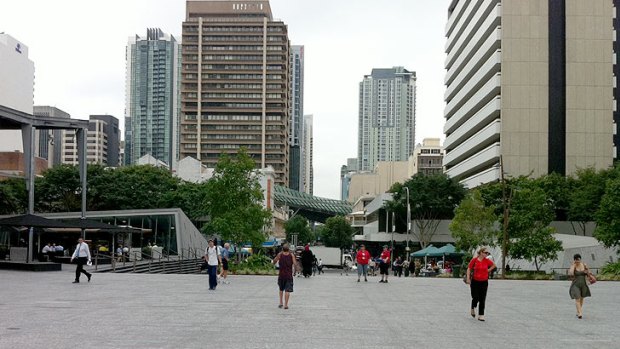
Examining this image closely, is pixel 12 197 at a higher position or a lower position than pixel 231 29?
lower

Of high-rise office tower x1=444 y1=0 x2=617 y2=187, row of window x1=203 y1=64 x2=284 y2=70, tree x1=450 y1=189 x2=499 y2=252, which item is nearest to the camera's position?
tree x1=450 y1=189 x2=499 y2=252

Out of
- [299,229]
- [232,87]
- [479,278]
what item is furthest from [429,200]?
[232,87]

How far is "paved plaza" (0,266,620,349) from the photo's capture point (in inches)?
451

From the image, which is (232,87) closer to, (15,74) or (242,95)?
(242,95)

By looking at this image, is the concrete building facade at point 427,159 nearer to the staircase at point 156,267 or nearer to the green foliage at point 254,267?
the staircase at point 156,267

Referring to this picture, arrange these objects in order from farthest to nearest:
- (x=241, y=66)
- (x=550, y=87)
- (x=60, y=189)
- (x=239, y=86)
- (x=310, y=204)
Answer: (x=310, y=204)
(x=239, y=86)
(x=241, y=66)
(x=550, y=87)
(x=60, y=189)

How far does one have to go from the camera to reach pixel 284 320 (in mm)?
14312

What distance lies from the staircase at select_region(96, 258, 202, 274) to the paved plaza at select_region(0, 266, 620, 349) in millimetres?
13222

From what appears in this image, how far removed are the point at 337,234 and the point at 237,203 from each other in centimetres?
8837

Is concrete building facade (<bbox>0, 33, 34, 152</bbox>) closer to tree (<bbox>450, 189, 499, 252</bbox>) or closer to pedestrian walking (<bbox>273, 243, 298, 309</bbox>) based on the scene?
tree (<bbox>450, 189, 499, 252</bbox>)

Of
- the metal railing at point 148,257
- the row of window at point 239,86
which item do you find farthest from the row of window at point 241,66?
the metal railing at point 148,257

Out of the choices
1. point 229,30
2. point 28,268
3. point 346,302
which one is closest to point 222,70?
point 229,30

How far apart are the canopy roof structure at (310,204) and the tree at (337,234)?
1359 cm

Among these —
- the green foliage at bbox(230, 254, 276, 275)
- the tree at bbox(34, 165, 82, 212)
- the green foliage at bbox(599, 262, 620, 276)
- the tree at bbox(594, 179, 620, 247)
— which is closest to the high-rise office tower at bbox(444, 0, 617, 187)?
the tree at bbox(594, 179, 620, 247)
